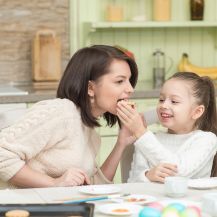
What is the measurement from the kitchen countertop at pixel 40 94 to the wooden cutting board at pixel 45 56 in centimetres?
11

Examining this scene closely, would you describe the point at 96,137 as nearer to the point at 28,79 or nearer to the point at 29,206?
the point at 29,206

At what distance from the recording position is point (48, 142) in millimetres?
2551

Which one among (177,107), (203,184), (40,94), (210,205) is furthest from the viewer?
(40,94)

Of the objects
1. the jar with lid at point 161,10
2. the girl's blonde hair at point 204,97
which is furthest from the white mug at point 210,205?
the jar with lid at point 161,10

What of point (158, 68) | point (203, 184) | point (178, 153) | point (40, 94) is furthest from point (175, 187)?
point (158, 68)

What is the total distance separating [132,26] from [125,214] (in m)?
2.96

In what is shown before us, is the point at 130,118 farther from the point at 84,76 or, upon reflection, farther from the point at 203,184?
the point at 203,184

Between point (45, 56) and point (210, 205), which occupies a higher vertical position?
point (45, 56)

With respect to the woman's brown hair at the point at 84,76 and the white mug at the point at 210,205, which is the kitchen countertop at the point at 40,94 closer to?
the woman's brown hair at the point at 84,76

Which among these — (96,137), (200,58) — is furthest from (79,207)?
(200,58)

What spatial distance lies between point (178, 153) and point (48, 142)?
560mm

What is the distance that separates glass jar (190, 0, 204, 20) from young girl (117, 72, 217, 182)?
212cm

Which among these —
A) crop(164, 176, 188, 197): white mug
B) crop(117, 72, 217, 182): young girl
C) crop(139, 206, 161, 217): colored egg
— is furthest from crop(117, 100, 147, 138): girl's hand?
crop(139, 206, 161, 217): colored egg

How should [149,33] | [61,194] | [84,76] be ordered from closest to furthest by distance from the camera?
[61,194] < [84,76] < [149,33]
